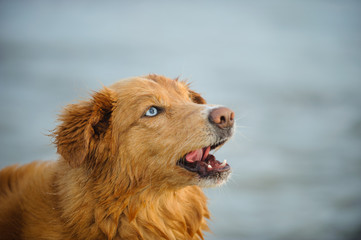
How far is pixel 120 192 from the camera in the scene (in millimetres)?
3734

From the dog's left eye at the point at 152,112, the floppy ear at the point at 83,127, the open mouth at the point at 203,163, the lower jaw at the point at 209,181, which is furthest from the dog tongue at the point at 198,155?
the floppy ear at the point at 83,127

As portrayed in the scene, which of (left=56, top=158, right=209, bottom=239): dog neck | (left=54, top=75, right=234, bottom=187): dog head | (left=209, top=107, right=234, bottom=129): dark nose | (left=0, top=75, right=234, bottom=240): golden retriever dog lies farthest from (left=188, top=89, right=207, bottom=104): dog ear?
(left=56, top=158, right=209, bottom=239): dog neck

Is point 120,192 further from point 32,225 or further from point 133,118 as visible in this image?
point 32,225

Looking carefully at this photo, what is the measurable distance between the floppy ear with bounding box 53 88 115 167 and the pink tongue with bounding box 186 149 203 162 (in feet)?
2.65

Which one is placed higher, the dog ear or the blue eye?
the dog ear

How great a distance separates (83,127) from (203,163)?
113 cm

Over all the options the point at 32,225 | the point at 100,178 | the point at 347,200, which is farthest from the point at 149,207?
the point at 347,200

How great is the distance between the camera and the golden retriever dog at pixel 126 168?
3.72 m

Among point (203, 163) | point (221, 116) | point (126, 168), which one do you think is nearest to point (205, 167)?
point (203, 163)

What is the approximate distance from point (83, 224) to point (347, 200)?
5260mm

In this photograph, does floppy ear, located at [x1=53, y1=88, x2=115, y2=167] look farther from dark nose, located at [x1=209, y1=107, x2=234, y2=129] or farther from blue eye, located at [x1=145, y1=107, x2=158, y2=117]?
dark nose, located at [x1=209, y1=107, x2=234, y2=129]

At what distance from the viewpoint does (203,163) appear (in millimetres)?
3818

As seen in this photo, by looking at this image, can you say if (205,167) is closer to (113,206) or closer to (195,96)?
(113,206)

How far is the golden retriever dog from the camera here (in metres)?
3.72
